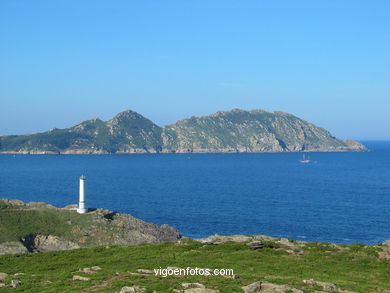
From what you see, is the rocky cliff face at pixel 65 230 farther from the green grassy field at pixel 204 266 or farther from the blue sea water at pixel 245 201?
the green grassy field at pixel 204 266

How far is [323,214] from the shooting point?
10581cm

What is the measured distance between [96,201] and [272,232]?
6045 cm

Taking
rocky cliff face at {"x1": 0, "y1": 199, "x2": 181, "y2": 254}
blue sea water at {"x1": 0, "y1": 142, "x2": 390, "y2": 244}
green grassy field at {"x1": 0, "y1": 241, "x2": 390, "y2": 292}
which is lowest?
blue sea water at {"x1": 0, "y1": 142, "x2": 390, "y2": 244}

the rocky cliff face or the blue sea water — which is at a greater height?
the rocky cliff face

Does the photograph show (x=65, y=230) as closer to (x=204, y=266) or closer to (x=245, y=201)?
(x=204, y=266)

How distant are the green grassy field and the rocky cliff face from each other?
2235 centimetres

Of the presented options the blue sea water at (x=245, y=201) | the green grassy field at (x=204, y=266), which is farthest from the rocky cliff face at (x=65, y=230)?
the green grassy field at (x=204, y=266)

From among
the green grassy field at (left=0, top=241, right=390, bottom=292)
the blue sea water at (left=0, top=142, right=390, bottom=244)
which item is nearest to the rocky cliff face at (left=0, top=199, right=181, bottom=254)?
the blue sea water at (left=0, top=142, right=390, bottom=244)

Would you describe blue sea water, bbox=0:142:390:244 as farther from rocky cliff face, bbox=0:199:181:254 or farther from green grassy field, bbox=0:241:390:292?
green grassy field, bbox=0:241:390:292

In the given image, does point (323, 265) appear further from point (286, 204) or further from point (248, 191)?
point (248, 191)

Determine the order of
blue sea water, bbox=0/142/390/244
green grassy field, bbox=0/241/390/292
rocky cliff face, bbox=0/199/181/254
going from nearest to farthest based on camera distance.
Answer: green grassy field, bbox=0/241/390/292 < rocky cliff face, bbox=0/199/181/254 < blue sea water, bbox=0/142/390/244

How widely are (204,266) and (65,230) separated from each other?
128 ft

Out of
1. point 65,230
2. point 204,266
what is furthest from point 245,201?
point 204,266

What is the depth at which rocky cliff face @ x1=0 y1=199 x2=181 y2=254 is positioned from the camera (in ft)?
204
